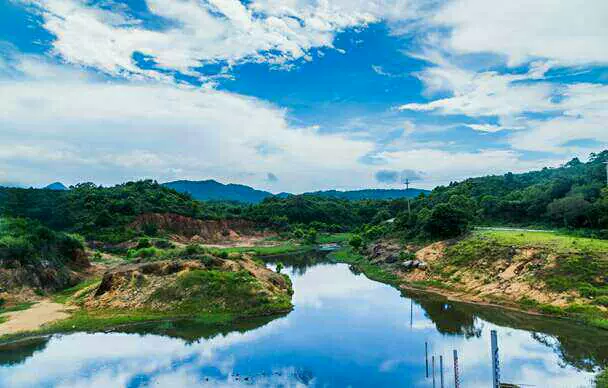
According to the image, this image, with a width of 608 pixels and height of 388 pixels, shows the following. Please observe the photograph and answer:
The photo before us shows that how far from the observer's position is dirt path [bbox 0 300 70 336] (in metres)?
30.9

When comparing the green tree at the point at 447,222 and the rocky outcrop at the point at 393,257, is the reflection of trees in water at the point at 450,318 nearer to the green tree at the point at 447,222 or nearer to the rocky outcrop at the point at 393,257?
the rocky outcrop at the point at 393,257

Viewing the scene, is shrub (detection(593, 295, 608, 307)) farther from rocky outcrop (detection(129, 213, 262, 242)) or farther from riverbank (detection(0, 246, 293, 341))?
rocky outcrop (detection(129, 213, 262, 242))

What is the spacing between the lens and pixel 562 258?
3644 centimetres

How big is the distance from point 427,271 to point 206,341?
28110mm

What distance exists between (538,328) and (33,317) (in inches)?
1481

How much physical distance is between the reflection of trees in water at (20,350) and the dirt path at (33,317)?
207 centimetres

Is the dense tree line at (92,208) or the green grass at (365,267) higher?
the dense tree line at (92,208)

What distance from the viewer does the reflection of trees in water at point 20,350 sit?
25.6 m

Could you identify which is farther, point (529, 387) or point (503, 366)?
point (503, 366)

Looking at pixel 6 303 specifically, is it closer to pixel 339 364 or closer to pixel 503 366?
pixel 339 364

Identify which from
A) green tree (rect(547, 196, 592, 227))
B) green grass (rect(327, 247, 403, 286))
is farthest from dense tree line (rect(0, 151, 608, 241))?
green grass (rect(327, 247, 403, 286))

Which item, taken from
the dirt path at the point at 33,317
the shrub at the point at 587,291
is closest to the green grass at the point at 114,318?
the dirt path at the point at 33,317

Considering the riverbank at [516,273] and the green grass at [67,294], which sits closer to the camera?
the riverbank at [516,273]

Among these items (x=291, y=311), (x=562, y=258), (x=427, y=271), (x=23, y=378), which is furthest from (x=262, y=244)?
(x=23, y=378)
